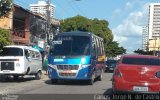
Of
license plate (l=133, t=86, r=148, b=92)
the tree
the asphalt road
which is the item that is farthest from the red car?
the tree

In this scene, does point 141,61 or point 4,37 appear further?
point 4,37

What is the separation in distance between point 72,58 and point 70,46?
3.02ft

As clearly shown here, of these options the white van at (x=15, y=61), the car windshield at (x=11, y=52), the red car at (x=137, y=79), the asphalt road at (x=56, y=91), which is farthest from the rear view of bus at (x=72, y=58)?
the red car at (x=137, y=79)

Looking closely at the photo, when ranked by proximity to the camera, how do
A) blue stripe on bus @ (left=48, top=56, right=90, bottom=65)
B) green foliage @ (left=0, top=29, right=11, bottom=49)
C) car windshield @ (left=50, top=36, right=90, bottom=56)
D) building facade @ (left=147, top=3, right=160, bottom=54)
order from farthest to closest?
building facade @ (left=147, top=3, right=160, bottom=54), green foliage @ (left=0, top=29, right=11, bottom=49), car windshield @ (left=50, top=36, right=90, bottom=56), blue stripe on bus @ (left=48, top=56, right=90, bottom=65)

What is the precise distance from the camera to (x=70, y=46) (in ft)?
83.1

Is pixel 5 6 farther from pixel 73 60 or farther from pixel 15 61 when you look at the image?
pixel 73 60

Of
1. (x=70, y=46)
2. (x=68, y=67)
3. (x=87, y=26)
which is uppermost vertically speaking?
(x=87, y=26)

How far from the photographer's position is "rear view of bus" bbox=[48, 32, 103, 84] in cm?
2456

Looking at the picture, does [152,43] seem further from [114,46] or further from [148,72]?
[148,72]

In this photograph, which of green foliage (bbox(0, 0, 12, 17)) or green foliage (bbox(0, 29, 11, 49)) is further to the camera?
green foliage (bbox(0, 0, 12, 17))

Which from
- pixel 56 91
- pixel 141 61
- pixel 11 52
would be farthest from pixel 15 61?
pixel 141 61

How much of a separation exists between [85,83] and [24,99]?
1031cm

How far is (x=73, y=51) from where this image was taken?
82.5 ft

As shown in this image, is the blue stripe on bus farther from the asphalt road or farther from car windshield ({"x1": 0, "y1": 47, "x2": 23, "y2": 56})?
car windshield ({"x1": 0, "y1": 47, "x2": 23, "y2": 56})
